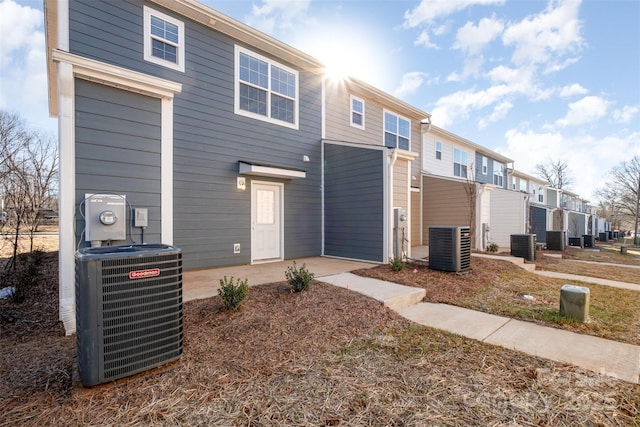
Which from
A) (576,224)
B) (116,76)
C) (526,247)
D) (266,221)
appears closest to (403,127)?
(526,247)

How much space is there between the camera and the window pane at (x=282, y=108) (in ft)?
26.6

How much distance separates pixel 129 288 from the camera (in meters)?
2.28

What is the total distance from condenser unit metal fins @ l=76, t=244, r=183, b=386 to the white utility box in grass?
4.66 meters

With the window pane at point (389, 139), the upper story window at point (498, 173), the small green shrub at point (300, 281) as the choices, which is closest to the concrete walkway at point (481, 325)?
the small green shrub at point (300, 281)

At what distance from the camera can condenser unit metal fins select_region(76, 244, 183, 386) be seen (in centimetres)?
216

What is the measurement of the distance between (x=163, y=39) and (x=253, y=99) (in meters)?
2.23

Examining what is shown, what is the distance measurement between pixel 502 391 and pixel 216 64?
25.1 feet

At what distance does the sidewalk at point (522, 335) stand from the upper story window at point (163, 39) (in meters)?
5.96

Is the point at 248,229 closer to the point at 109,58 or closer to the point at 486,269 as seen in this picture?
the point at 109,58

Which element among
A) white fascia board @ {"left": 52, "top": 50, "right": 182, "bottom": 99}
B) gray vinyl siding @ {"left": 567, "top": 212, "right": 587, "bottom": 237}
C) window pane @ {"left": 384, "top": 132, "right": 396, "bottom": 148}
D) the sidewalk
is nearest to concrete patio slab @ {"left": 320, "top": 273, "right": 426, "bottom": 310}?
the sidewalk

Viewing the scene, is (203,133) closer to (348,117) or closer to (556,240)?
(348,117)

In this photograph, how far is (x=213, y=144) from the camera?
6.89 m

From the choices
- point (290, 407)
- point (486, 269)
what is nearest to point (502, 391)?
point (290, 407)

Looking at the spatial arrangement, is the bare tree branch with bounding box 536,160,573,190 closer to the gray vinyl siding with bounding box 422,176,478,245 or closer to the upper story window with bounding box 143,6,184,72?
the gray vinyl siding with bounding box 422,176,478,245
